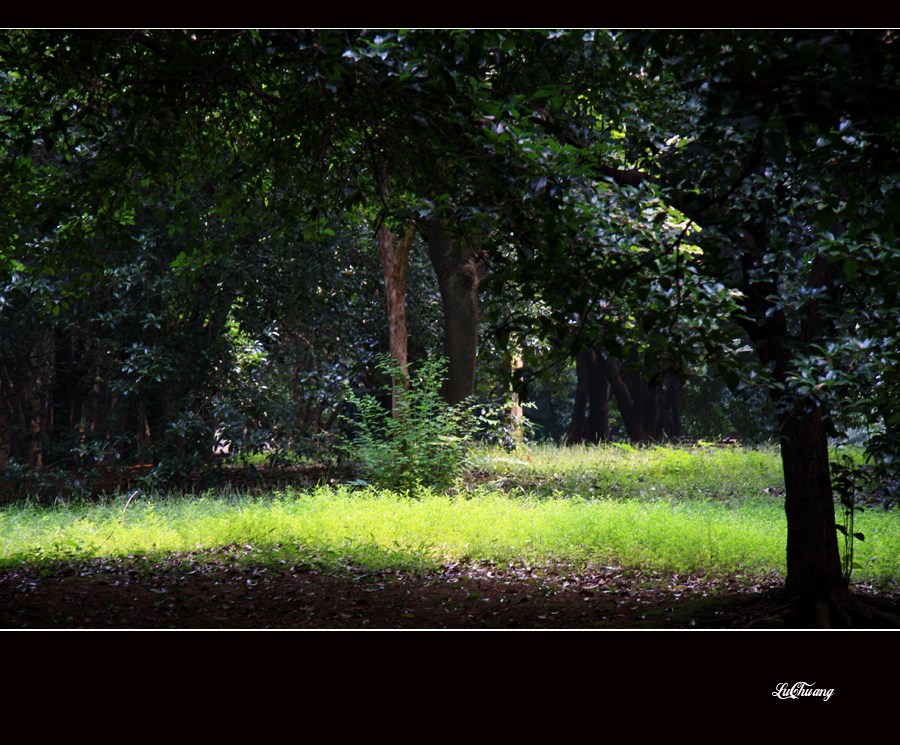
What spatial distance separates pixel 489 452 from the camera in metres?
11.2

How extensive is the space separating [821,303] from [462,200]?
2087 mm

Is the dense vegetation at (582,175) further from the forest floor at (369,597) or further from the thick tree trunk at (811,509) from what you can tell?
the forest floor at (369,597)

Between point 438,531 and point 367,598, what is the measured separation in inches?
62.6

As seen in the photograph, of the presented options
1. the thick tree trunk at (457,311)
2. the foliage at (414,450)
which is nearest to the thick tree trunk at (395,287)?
the thick tree trunk at (457,311)

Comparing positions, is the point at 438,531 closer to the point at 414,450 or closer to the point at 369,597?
the point at 369,597

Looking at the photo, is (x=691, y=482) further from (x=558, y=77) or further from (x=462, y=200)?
(x=462, y=200)

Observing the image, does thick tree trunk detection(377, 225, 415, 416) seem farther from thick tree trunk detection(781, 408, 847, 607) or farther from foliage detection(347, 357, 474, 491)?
thick tree trunk detection(781, 408, 847, 607)

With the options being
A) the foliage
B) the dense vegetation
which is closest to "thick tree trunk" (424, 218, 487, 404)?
the foliage

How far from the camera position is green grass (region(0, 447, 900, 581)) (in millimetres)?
6402

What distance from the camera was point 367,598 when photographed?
5.41 m

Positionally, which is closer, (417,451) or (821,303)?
(821,303)

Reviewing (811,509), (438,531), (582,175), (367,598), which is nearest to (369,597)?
(367,598)

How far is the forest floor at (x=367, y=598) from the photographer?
4.83m
